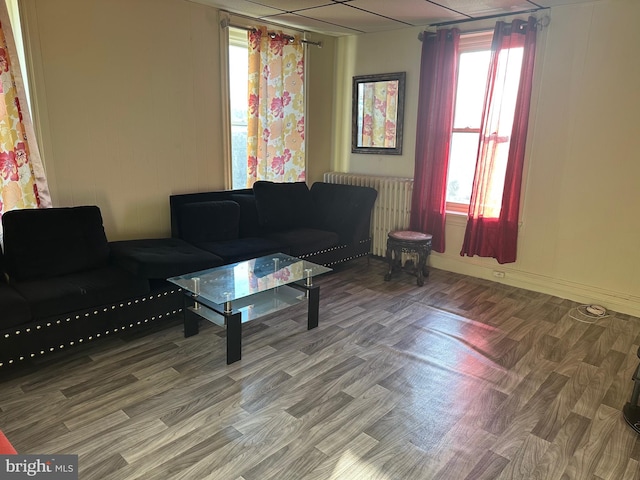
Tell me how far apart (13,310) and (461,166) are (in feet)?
12.5

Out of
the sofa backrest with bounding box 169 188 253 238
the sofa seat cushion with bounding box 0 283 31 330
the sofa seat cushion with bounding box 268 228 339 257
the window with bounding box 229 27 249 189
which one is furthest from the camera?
the window with bounding box 229 27 249 189

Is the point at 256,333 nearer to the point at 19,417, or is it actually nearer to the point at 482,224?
the point at 19,417

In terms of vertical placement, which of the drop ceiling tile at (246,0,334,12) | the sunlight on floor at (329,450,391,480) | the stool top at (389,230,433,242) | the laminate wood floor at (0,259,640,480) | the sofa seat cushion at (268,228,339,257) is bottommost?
the sunlight on floor at (329,450,391,480)

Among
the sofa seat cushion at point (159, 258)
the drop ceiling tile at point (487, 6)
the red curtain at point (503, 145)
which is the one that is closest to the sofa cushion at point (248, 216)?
the sofa seat cushion at point (159, 258)

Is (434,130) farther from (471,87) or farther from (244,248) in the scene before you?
(244,248)

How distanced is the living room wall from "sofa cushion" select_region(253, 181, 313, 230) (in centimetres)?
46

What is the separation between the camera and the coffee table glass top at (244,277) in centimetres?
287

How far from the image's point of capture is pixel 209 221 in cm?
388

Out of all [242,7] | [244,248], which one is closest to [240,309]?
[244,248]

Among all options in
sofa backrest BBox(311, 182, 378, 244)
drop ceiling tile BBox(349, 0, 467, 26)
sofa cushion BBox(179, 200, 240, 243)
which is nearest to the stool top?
sofa backrest BBox(311, 182, 378, 244)

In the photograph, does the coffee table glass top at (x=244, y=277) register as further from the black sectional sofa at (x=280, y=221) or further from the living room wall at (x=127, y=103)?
the living room wall at (x=127, y=103)

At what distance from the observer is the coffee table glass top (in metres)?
2.87

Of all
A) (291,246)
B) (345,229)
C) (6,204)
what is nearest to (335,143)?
(345,229)

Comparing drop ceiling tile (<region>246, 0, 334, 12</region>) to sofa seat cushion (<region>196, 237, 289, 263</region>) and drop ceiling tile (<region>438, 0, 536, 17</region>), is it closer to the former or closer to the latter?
drop ceiling tile (<region>438, 0, 536, 17</region>)
